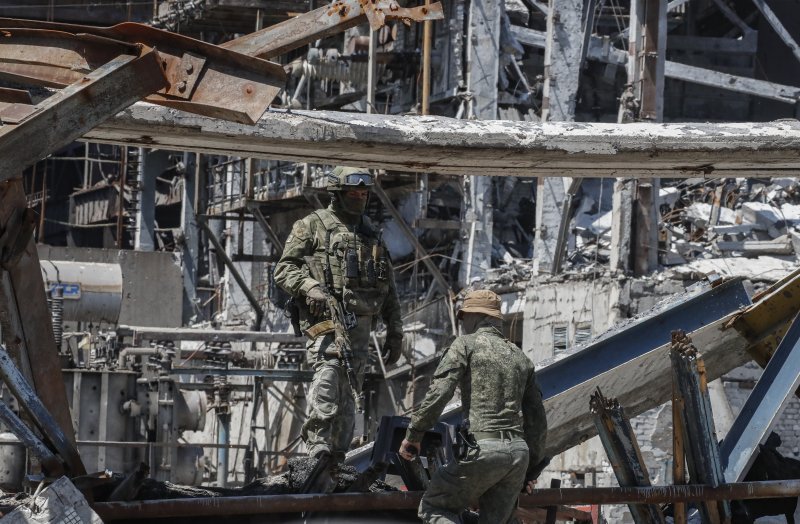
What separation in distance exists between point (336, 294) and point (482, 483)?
2.35 metres

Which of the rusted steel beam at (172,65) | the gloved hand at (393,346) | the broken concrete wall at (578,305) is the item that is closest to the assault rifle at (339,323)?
the gloved hand at (393,346)

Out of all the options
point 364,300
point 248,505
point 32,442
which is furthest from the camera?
point 364,300

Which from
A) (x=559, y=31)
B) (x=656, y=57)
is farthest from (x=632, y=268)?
(x=559, y=31)

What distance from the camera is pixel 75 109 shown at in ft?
21.5

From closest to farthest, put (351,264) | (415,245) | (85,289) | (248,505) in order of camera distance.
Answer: (248,505)
(351,264)
(85,289)
(415,245)

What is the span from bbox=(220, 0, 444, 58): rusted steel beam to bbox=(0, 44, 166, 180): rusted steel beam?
72cm

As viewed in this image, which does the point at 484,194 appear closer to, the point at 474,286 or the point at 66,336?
the point at 474,286

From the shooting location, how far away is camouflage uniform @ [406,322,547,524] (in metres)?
7.51

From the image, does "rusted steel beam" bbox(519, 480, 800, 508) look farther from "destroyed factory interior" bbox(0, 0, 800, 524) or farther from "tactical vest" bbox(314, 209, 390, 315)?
"tactical vest" bbox(314, 209, 390, 315)

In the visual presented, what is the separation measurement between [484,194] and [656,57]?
22.0 ft

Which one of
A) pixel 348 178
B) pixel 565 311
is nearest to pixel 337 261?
pixel 348 178

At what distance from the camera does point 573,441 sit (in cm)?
1115

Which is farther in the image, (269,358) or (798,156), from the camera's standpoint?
(269,358)

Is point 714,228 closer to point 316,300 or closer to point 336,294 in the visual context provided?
point 336,294
